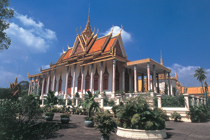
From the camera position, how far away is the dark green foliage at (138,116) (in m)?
7.63

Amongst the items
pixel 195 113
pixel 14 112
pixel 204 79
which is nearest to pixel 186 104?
pixel 195 113

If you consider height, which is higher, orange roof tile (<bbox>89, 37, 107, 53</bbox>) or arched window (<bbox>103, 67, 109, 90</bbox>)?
orange roof tile (<bbox>89, 37, 107, 53</bbox>)

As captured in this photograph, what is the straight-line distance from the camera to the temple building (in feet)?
75.4

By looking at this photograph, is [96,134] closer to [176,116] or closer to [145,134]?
[145,134]

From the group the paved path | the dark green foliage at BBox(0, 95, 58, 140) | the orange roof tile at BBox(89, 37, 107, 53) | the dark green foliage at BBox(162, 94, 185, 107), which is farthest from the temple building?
the dark green foliage at BBox(0, 95, 58, 140)

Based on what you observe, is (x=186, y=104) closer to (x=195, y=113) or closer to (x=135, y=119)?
(x=195, y=113)

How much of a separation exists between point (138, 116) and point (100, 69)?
16948 mm

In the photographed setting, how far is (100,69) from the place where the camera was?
79.7 feet

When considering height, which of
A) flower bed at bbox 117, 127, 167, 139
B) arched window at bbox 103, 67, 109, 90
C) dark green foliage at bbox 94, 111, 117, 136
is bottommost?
flower bed at bbox 117, 127, 167, 139

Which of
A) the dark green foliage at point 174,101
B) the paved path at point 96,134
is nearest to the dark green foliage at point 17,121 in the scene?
the paved path at point 96,134

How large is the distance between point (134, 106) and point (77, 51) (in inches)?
955

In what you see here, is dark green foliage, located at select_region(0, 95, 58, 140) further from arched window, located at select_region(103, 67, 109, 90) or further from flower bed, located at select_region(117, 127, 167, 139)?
arched window, located at select_region(103, 67, 109, 90)

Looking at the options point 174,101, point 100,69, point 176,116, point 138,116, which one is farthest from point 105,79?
point 138,116

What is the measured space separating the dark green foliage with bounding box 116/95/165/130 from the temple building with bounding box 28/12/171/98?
12.7 m
